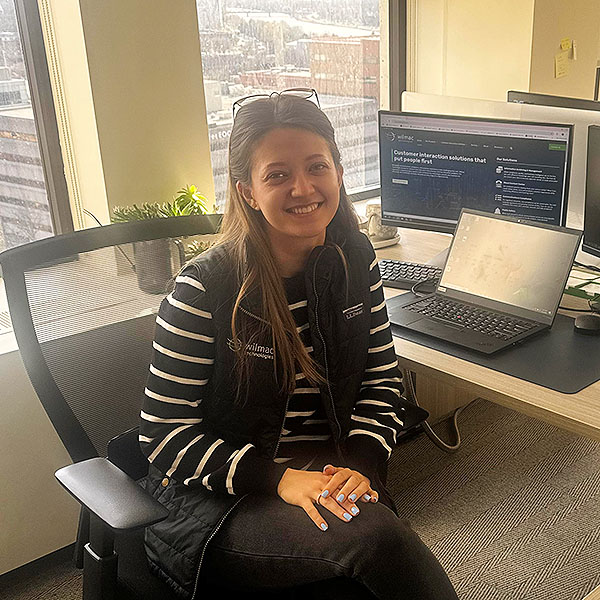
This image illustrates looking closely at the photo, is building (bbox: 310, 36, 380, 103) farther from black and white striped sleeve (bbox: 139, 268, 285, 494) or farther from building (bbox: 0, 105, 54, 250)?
black and white striped sleeve (bbox: 139, 268, 285, 494)

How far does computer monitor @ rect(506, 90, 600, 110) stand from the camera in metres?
2.19

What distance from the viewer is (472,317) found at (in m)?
1.71

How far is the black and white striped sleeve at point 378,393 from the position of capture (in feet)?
4.62

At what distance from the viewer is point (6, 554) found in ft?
6.32

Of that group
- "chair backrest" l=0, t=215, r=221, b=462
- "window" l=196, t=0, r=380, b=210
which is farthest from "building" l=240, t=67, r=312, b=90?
"chair backrest" l=0, t=215, r=221, b=462

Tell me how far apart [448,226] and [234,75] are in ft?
3.31

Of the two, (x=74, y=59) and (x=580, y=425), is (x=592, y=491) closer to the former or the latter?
(x=580, y=425)

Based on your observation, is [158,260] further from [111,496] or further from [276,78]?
[276,78]

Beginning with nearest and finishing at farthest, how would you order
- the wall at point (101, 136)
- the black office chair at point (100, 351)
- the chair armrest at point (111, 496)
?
the chair armrest at point (111, 496) → the black office chair at point (100, 351) → the wall at point (101, 136)

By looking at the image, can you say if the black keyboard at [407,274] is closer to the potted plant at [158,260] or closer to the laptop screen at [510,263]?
the laptop screen at [510,263]

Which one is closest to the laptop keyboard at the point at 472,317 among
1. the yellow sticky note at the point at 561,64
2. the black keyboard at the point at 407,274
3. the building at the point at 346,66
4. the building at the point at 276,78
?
the black keyboard at the point at 407,274

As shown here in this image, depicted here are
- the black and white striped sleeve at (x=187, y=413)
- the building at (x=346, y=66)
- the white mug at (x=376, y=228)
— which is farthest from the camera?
the building at (x=346, y=66)

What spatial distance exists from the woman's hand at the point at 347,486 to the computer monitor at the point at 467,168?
3.05ft

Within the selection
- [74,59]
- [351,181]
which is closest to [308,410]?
[74,59]
